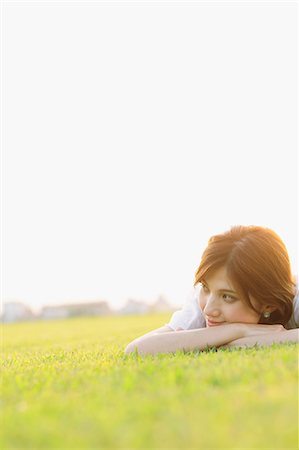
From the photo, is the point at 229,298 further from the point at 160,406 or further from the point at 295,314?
the point at 160,406

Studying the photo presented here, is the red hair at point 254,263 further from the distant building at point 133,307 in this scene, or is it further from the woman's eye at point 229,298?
the distant building at point 133,307

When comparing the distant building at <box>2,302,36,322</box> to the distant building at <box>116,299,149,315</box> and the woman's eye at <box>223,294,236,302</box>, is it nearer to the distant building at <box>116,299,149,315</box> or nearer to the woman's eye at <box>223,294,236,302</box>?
the distant building at <box>116,299,149,315</box>

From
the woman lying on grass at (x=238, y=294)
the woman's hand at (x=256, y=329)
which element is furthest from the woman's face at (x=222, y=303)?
the woman's hand at (x=256, y=329)

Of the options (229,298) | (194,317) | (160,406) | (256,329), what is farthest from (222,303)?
(160,406)

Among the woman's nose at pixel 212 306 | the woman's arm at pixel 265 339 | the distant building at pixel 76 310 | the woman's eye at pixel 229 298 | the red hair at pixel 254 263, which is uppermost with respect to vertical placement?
the red hair at pixel 254 263

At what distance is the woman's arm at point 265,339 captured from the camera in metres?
4.63

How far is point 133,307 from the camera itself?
31.6 m

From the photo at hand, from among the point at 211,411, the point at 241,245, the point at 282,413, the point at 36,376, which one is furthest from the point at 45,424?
the point at 241,245

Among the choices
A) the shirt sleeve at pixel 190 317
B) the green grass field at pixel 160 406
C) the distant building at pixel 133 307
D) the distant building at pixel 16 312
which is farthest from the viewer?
the distant building at pixel 133 307

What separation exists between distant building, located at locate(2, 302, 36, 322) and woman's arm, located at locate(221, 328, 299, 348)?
86.5 feet

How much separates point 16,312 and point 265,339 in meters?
27.5

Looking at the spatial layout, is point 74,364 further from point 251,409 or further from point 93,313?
point 93,313

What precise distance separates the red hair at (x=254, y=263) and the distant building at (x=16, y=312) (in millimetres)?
26047

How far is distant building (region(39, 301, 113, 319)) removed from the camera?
31083 millimetres
